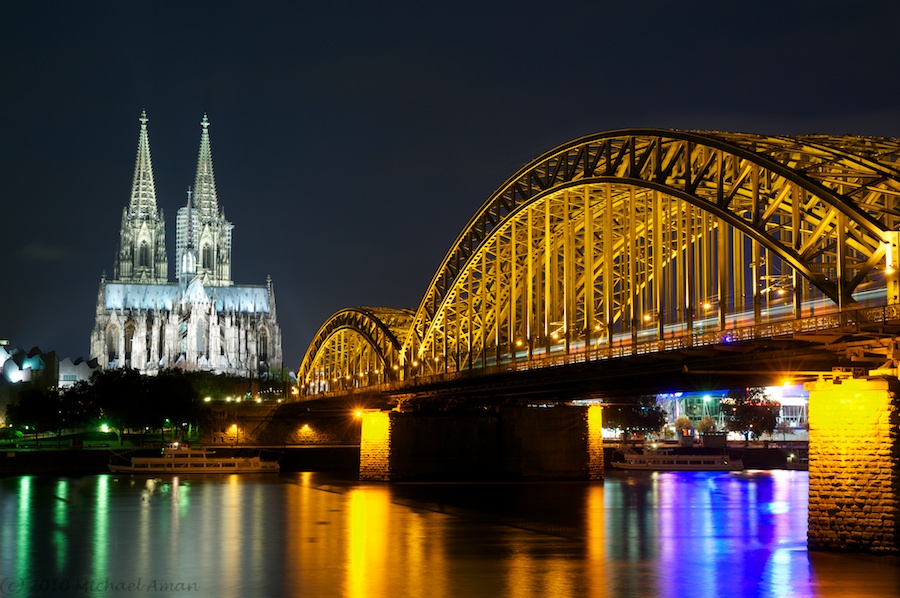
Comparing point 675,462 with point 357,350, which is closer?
point 357,350

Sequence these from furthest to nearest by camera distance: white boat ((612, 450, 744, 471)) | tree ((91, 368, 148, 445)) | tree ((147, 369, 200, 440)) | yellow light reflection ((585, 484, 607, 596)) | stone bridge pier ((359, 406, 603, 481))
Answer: tree ((91, 368, 148, 445)) → tree ((147, 369, 200, 440)) → white boat ((612, 450, 744, 471)) → stone bridge pier ((359, 406, 603, 481)) → yellow light reflection ((585, 484, 607, 596))

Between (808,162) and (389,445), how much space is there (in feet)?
187

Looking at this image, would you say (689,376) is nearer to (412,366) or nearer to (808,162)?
(808,162)

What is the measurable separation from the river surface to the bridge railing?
790 centimetres

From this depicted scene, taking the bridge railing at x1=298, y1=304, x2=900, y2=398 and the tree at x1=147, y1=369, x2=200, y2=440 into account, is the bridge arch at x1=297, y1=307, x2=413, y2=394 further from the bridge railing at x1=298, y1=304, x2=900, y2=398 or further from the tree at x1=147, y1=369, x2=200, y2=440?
the bridge railing at x1=298, y1=304, x2=900, y2=398

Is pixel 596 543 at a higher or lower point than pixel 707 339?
lower

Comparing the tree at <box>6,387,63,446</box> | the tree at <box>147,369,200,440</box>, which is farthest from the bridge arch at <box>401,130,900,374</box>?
the tree at <box>6,387,63,446</box>

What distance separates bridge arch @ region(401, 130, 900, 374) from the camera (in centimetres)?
5053

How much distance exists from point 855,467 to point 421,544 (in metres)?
18.3

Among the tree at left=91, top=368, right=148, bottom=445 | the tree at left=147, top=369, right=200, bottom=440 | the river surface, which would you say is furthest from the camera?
the tree at left=91, top=368, right=148, bottom=445

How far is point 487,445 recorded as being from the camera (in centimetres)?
10675

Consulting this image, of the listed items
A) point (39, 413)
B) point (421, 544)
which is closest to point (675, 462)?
point (39, 413)

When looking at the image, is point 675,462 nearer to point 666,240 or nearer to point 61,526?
point 666,240

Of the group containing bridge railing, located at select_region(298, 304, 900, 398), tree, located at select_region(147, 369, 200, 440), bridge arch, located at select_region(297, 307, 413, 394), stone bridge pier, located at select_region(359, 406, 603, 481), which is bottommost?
stone bridge pier, located at select_region(359, 406, 603, 481)
